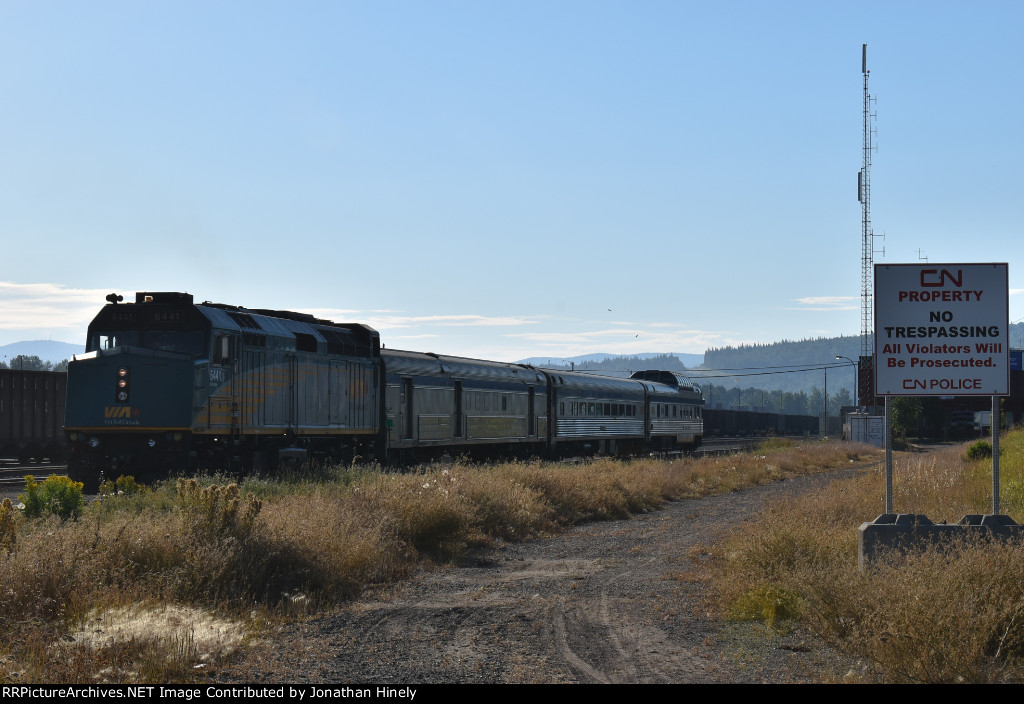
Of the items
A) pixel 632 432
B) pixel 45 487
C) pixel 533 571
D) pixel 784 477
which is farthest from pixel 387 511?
pixel 632 432

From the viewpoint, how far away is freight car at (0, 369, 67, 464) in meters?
28.5

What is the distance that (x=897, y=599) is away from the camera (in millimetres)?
7281

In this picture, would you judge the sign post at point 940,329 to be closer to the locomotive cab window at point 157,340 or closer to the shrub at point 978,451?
the locomotive cab window at point 157,340

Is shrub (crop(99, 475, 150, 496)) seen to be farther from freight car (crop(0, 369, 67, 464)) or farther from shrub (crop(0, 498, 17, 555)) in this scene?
freight car (crop(0, 369, 67, 464))

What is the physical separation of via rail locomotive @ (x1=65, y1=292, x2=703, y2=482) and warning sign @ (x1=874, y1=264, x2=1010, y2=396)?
12491mm

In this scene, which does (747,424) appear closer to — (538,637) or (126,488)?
(126,488)

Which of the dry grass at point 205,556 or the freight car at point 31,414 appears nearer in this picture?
the dry grass at point 205,556

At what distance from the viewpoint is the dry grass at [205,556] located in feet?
24.2

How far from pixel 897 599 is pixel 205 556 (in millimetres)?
6371

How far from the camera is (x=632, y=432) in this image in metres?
42.5

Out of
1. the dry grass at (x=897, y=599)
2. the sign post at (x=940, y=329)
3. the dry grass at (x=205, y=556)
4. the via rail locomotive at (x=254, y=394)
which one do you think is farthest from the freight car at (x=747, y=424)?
the dry grass at (x=897, y=599)

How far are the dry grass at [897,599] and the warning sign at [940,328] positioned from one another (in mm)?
2033

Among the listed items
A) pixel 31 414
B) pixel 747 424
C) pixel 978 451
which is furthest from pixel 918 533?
pixel 747 424
